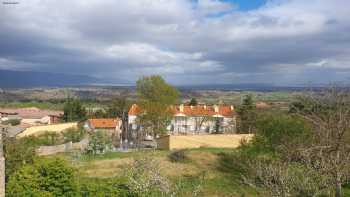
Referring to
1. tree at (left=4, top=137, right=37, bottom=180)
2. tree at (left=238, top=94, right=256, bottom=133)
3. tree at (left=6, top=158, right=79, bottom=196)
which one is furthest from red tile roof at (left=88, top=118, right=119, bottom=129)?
tree at (left=6, top=158, right=79, bottom=196)

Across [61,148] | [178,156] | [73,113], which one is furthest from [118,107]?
[178,156]

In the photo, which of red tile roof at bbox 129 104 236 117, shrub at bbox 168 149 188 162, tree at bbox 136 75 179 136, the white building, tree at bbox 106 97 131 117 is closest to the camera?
shrub at bbox 168 149 188 162

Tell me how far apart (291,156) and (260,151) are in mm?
9672

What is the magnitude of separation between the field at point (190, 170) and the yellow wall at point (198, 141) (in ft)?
17.7

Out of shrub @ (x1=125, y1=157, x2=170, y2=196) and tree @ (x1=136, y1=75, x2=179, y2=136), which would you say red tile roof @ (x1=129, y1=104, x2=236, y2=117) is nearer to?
tree @ (x1=136, y1=75, x2=179, y2=136)

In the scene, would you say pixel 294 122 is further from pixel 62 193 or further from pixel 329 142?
pixel 62 193

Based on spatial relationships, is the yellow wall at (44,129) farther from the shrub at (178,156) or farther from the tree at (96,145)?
the shrub at (178,156)

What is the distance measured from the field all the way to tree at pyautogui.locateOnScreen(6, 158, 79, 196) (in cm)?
708

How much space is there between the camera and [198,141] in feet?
157

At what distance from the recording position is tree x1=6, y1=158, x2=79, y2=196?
23.0m

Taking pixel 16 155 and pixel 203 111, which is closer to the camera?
pixel 16 155

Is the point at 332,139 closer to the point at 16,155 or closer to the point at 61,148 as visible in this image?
the point at 16,155

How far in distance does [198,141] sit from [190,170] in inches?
443

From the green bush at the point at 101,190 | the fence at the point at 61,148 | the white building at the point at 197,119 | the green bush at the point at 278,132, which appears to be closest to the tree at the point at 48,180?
the green bush at the point at 101,190
